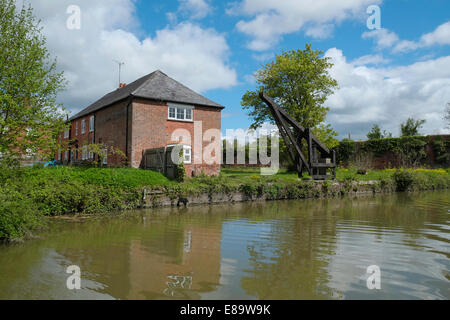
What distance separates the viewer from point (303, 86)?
2420cm

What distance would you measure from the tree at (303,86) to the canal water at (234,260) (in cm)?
1613

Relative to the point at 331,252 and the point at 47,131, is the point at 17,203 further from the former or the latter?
the point at 331,252

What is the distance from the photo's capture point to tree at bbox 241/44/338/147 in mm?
24219

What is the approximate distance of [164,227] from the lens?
8.51 metres

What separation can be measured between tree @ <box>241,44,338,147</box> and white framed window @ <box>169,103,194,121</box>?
8224 millimetres

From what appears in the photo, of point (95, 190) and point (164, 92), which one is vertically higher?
point (164, 92)

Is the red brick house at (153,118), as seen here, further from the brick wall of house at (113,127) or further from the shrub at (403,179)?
the shrub at (403,179)

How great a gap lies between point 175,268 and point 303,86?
21750 millimetres

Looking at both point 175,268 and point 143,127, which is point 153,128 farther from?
point 175,268

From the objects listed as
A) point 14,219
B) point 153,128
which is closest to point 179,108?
point 153,128

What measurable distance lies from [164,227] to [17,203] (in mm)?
3435

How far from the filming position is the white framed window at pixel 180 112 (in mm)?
18766

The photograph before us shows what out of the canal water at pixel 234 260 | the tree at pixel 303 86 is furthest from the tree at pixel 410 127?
the canal water at pixel 234 260

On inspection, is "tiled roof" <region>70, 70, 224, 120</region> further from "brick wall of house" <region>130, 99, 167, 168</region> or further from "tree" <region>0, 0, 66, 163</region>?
"tree" <region>0, 0, 66, 163</region>
